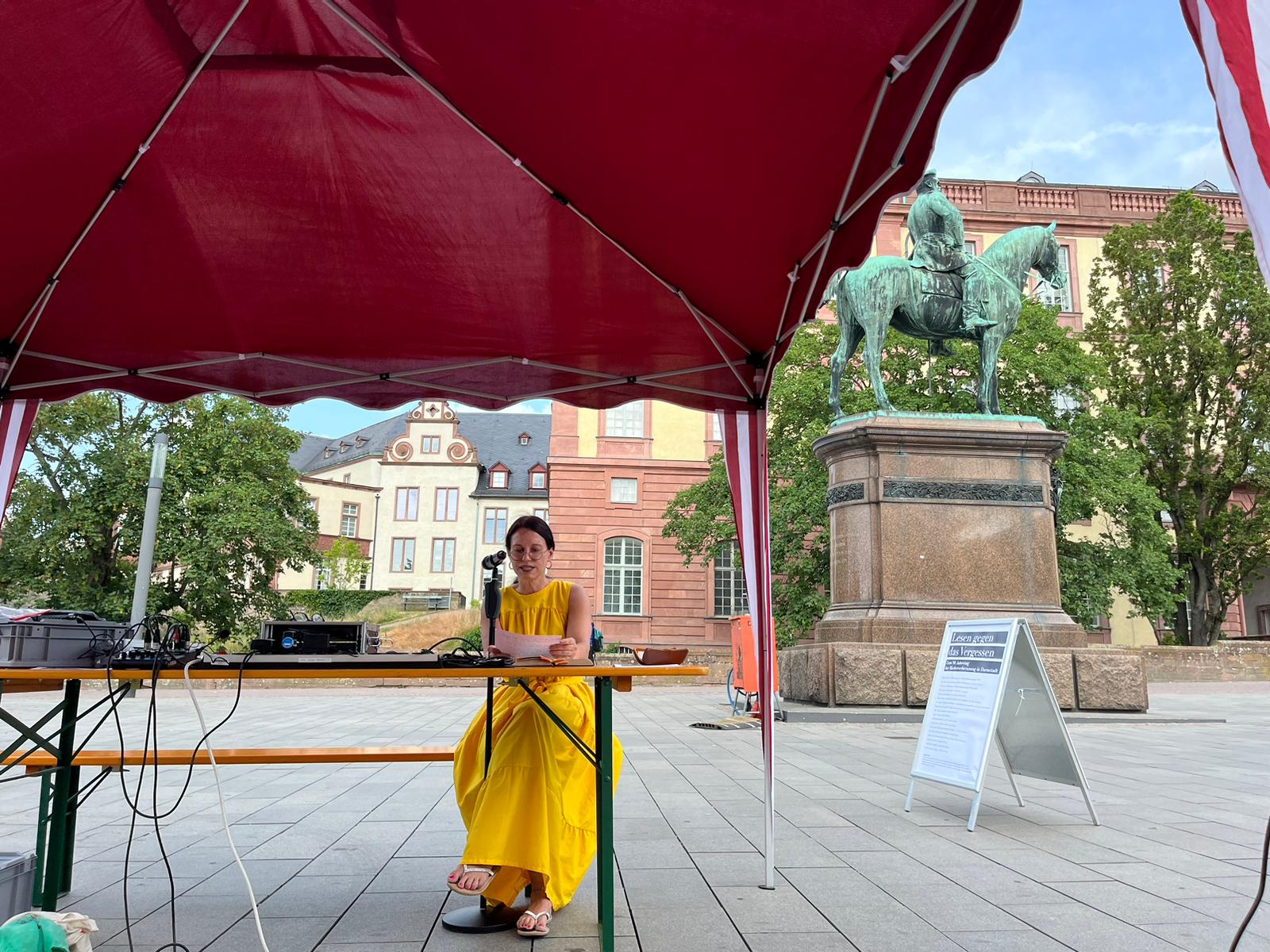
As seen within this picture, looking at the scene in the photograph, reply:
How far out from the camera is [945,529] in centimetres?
1231

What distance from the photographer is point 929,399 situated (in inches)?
941

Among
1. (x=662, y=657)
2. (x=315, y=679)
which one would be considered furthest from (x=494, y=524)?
(x=662, y=657)

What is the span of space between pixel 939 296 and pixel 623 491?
21551 mm

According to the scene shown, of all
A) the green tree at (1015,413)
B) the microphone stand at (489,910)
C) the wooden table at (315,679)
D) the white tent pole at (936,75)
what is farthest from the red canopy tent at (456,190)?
the green tree at (1015,413)

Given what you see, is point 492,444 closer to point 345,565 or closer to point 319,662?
point 345,565

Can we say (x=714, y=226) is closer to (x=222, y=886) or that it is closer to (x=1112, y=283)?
(x=222, y=886)

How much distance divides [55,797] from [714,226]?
3.53 m

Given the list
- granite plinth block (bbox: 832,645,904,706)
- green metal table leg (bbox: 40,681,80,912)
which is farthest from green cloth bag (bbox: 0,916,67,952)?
granite plinth block (bbox: 832,645,904,706)

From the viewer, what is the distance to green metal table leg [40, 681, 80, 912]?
11.1 ft

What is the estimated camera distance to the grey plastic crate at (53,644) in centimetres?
322

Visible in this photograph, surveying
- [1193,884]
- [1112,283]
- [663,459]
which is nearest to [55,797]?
[1193,884]

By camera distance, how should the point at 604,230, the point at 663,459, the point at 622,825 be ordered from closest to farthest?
the point at 604,230 < the point at 622,825 < the point at 663,459

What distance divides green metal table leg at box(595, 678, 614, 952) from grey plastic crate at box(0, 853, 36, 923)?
6.50 ft

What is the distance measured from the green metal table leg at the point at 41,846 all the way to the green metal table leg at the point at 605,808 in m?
2.02
